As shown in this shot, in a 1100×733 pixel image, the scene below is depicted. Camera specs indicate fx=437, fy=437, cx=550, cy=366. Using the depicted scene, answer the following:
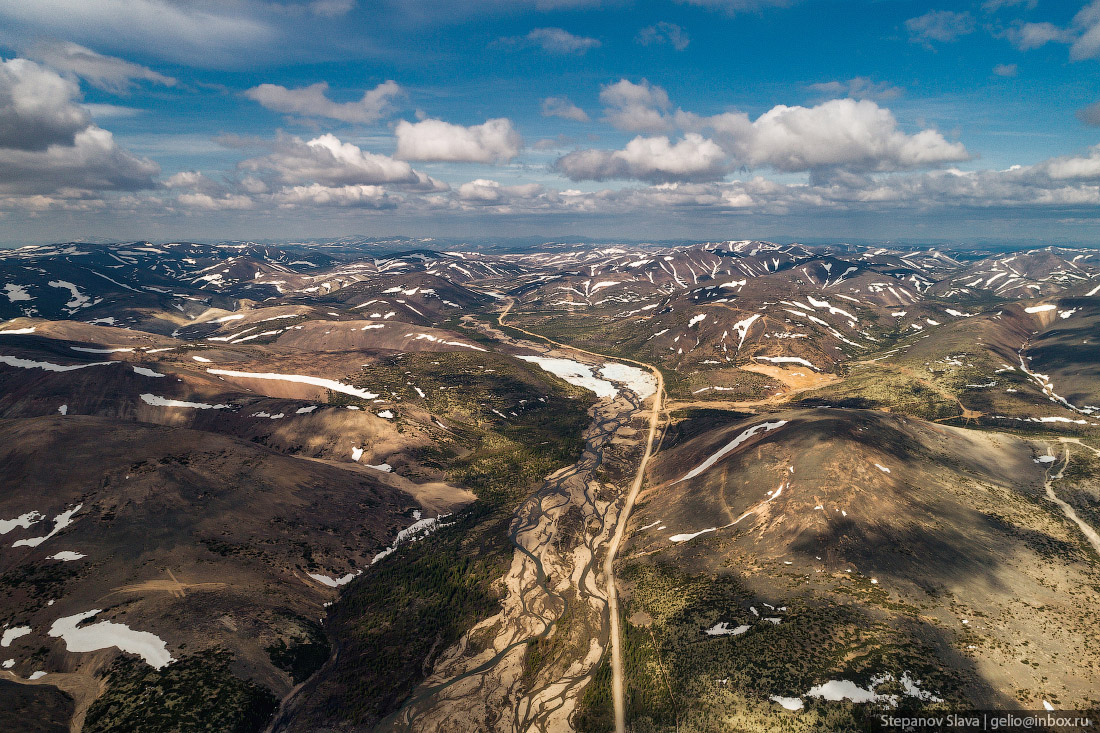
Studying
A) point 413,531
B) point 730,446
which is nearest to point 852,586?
point 730,446

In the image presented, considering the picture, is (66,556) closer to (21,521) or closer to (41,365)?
(21,521)

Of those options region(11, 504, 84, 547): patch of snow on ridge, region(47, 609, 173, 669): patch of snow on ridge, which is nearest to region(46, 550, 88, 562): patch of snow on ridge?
region(11, 504, 84, 547): patch of snow on ridge

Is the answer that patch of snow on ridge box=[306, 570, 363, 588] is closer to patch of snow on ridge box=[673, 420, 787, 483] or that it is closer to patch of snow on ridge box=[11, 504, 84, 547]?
patch of snow on ridge box=[11, 504, 84, 547]

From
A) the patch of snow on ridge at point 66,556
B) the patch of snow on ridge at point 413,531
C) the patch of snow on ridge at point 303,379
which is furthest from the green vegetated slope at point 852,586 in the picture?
the patch of snow on ridge at point 303,379

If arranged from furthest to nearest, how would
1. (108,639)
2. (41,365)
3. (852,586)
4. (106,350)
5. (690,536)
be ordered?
(106,350) < (41,365) < (690,536) < (852,586) < (108,639)

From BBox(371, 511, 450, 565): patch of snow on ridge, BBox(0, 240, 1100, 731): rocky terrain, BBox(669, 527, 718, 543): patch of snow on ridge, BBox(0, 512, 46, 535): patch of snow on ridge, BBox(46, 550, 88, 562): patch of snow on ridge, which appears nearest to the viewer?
BBox(0, 240, 1100, 731): rocky terrain

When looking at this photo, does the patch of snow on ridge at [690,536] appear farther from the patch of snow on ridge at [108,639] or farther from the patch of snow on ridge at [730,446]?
the patch of snow on ridge at [108,639]
